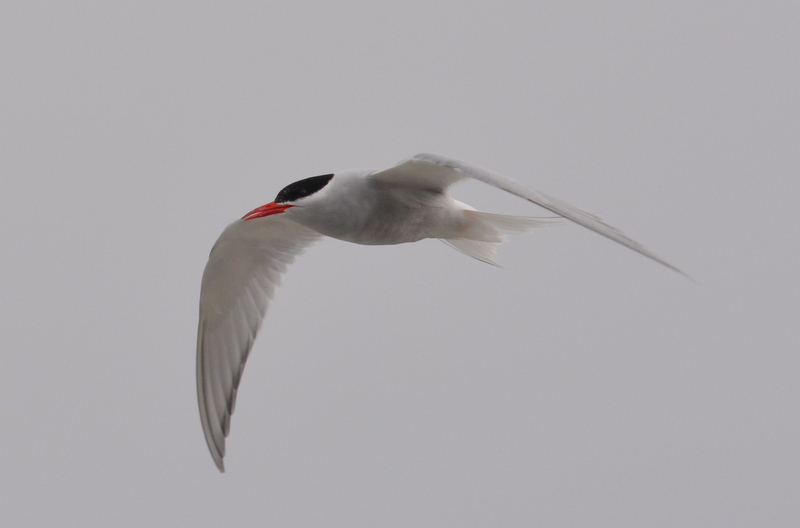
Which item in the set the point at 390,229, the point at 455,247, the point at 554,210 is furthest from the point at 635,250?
Result: the point at 455,247

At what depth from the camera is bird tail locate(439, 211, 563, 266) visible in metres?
3.56

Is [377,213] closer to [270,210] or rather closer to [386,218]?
[386,218]

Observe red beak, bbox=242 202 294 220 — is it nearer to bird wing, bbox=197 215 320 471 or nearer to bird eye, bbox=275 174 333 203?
bird eye, bbox=275 174 333 203

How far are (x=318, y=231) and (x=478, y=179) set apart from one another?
88 centimetres

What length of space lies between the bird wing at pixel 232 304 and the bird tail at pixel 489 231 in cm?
76

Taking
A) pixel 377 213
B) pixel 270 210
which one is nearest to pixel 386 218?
pixel 377 213

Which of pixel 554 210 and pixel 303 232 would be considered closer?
A: pixel 554 210

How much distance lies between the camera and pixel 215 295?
4.16m

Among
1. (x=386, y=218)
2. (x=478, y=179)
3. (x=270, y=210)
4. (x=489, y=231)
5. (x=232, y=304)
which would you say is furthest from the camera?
(x=232, y=304)

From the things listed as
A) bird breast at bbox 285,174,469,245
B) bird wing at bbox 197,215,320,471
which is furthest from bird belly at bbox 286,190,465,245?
bird wing at bbox 197,215,320,471

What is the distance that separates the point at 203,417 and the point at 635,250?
2368mm

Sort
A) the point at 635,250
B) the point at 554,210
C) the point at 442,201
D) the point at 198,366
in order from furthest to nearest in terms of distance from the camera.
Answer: the point at 198,366 → the point at 442,201 → the point at 554,210 → the point at 635,250

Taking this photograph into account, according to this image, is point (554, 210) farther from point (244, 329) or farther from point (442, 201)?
point (244, 329)

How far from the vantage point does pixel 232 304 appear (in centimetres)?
420
